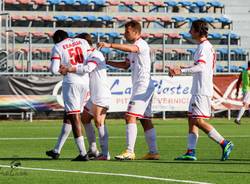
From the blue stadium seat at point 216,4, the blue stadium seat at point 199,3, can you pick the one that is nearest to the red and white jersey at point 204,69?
the blue stadium seat at point 199,3

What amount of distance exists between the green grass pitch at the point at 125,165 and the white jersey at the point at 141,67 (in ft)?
3.94

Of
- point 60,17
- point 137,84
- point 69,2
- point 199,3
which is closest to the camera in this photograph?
point 137,84

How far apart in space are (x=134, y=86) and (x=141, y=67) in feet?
1.12

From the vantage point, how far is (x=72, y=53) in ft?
46.0

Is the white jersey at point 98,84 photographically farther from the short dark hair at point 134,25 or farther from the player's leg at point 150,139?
the player's leg at point 150,139

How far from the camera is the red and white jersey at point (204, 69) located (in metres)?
14.2

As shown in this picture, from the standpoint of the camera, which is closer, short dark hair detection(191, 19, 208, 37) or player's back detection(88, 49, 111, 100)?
short dark hair detection(191, 19, 208, 37)

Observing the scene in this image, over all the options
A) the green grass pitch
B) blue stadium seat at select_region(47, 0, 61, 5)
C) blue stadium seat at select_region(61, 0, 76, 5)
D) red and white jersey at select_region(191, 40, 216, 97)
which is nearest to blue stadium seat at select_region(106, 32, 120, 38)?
blue stadium seat at select_region(61, 0, 76, 5)

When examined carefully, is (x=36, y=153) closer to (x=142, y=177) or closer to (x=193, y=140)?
(x=193, y=140)

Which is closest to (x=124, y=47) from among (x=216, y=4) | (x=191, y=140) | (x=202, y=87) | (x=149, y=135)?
(x=202, y=87)

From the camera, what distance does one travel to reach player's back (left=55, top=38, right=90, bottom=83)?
14.0 metres

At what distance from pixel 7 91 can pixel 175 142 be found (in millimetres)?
11468

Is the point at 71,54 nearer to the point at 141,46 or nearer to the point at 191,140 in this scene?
the point at 141,46

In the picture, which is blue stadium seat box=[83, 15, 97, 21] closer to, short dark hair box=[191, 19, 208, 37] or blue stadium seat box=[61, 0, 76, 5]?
blue stadium seat box=[61, 0, 76, 5]
